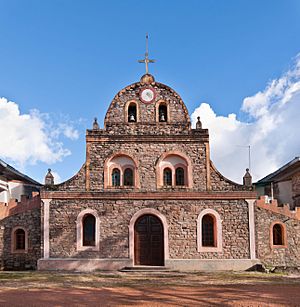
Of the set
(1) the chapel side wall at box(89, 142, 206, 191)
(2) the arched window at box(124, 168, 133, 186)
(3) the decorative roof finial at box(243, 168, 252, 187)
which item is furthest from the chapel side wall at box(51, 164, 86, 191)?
(3) the decorative roof finial at box(243, 168, 252, 187)

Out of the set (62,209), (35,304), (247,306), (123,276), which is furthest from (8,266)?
(247,306)

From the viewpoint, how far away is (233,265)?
1994cm

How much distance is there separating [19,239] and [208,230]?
10.5 meters

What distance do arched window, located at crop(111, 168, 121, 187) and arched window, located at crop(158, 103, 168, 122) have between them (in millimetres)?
3834

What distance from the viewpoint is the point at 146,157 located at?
69.2 feet

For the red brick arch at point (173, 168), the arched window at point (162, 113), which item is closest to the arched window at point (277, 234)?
the red brick arch at point (173, 168)

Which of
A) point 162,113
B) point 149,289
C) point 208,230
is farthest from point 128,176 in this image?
point 149,289

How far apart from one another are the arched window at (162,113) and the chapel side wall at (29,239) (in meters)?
8.58

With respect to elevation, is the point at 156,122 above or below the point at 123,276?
above

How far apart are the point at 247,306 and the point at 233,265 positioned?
9.13m

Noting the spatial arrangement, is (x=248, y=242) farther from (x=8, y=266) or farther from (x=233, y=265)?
(x=8, y=266)

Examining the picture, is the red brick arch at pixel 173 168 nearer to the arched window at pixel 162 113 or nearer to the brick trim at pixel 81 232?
the arched window at pixel 162 113

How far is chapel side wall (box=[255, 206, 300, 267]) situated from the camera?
20.7 m

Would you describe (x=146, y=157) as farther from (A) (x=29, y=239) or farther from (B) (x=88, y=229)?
(A) (x=29, y=239)
